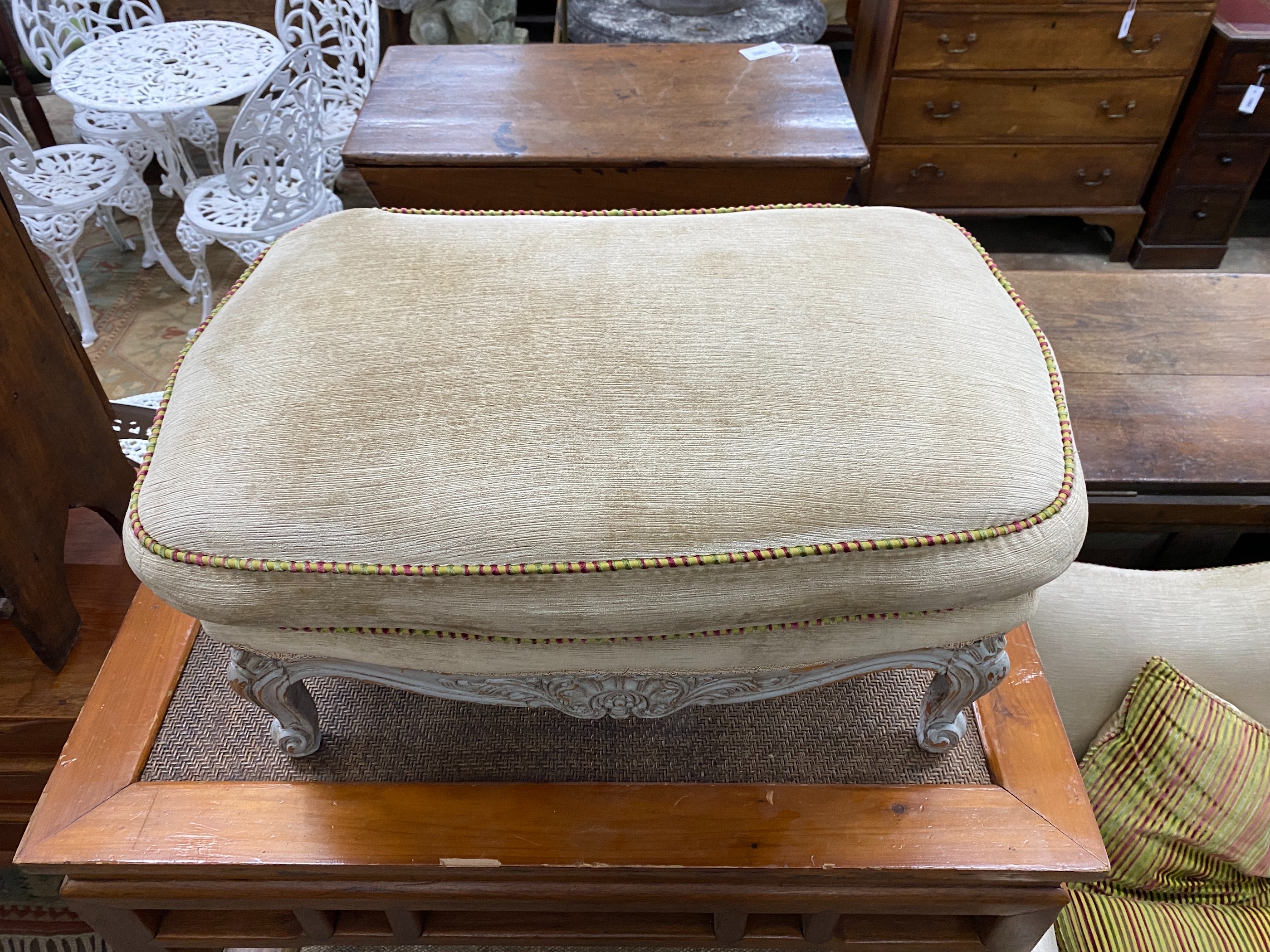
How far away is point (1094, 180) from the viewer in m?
2.53

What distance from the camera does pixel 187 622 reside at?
119 cm

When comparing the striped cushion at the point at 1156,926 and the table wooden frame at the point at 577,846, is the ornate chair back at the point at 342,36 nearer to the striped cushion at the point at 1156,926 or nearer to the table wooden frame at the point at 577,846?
Answer: the table wooden frame at the point at 577,846

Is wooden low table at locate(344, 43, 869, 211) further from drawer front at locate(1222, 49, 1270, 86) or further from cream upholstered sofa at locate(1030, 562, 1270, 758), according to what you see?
drawer front at locate(1222, 49, 1270, 86)

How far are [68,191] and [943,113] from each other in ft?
7.41

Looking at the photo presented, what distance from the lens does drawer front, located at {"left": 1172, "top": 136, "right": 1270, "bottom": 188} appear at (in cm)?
239

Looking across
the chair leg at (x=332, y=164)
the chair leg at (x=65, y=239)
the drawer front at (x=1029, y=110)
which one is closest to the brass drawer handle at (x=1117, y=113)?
the drawer front at (x=1029, y=110)

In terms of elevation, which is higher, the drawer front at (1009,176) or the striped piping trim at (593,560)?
the striped piping trim at (593,560)

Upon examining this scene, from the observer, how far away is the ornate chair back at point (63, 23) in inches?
99.0

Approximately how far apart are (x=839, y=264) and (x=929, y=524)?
310 mm

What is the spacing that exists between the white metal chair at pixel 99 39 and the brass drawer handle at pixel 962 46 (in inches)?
76.7

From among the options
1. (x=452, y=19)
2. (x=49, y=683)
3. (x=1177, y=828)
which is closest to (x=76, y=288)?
(x=452, y=19)

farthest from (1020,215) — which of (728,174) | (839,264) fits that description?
(839,264)

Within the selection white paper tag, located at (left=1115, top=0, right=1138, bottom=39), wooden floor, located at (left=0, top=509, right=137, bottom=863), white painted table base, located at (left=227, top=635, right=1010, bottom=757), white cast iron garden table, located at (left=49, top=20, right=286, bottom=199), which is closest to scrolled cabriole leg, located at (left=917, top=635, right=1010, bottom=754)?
white painted table base, located at (left=227, top=635, right=1010, bottom=757)

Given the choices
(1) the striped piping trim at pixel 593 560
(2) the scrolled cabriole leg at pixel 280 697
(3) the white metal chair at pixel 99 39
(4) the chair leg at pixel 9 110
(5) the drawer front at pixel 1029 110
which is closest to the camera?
(1) the striped piping trim at pixel 593 560
